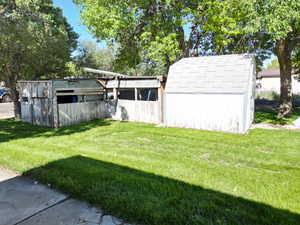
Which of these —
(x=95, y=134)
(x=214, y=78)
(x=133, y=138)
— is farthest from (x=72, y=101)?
(x=214, y=78)

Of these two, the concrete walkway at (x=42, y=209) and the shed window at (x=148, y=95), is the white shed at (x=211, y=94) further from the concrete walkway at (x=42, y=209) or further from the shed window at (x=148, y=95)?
the concrete walkway at (x=42, y=209)

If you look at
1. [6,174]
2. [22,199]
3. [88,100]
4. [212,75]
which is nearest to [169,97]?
[212,75]

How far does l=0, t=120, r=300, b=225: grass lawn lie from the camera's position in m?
2.85

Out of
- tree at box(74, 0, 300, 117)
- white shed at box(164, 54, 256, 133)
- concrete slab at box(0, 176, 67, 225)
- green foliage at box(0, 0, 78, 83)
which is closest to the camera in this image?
concrete slab at box(0, 176, 67, 225)

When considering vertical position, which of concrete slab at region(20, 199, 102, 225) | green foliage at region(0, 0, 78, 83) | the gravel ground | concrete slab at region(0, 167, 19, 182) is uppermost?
green foliage at region(0, 0, 78, 83)

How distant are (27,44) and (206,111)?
8.66 m

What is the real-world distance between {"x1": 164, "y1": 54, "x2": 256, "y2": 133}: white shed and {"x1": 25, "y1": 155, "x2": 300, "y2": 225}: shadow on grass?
503 cm

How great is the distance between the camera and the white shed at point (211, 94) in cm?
775

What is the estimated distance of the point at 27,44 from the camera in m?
9.38

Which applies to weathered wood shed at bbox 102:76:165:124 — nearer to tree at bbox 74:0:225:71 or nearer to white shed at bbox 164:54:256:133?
white shed at bbox 164:54:256:133

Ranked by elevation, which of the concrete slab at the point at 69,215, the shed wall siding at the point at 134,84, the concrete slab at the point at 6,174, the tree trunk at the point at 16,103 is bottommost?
the concrete slab at the point at 69,215

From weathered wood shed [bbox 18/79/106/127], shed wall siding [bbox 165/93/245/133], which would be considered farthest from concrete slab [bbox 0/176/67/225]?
shed wall siding [bbox 165/93/245/133]

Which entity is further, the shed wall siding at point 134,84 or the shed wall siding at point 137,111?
the shed wall siding at point 137,111

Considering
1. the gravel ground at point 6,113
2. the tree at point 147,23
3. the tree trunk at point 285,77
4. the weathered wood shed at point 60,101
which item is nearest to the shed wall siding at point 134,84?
the weathered wood shed at point 60,101
